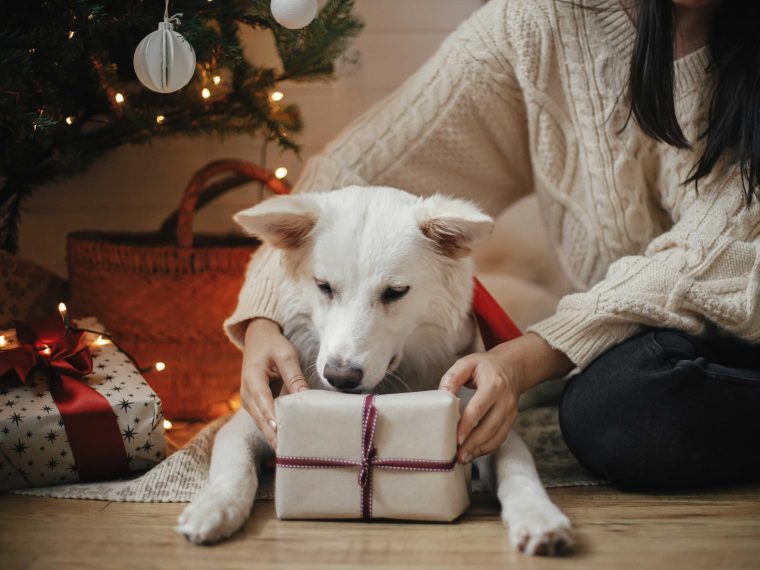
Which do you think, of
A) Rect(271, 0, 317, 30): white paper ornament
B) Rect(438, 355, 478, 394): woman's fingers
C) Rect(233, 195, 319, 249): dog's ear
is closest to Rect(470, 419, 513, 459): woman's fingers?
Rect(438, 355, 478, 394): woman's fingers

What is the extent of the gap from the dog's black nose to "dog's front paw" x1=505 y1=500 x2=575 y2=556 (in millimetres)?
352

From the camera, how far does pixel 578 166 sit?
5.90 ft

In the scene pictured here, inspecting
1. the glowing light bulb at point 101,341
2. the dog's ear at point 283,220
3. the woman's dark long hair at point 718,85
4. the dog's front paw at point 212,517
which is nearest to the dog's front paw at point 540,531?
the dog's front paw at point 212,517

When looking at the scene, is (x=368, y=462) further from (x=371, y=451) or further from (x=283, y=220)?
(x=283, y=220)

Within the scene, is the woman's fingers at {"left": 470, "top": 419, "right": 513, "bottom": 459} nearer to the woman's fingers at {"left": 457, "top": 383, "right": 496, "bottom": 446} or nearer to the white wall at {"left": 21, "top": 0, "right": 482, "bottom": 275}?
the woman's fingers at {"left": 457, "top": 383, "right": 496, "bottom": 446}

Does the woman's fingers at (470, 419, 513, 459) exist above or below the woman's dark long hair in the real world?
below

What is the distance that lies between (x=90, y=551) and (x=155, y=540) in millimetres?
103

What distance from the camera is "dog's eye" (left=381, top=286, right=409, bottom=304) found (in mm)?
1445

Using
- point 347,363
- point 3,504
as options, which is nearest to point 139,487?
point 3,504

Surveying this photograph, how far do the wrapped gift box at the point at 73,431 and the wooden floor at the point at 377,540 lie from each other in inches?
4.1

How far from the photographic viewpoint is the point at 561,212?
1.87m

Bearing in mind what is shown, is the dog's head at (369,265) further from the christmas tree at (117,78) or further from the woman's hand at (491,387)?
the christmas tree at (117,78)

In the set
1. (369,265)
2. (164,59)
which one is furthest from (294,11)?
(369,265)

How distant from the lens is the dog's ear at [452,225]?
1.38 m
